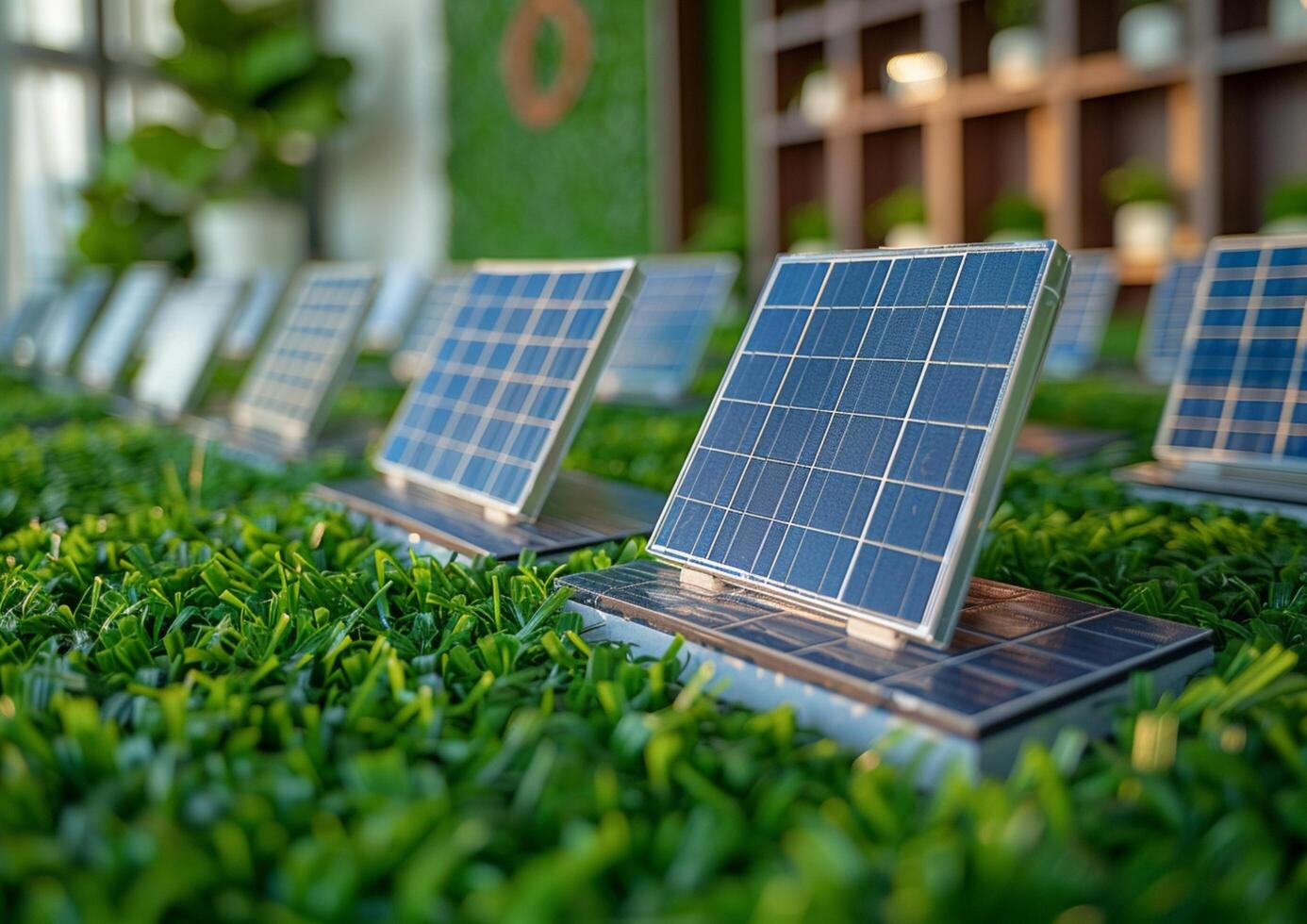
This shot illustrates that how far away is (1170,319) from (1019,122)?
266cm

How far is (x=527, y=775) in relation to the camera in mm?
1085

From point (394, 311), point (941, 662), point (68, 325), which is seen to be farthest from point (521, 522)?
point (394, 311)

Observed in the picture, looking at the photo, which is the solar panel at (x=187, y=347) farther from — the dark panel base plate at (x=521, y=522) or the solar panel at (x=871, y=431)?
the solar panel at (x=871, y=431)

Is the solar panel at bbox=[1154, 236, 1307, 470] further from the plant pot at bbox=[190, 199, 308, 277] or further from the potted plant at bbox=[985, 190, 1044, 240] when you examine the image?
the plant pot at bbox=[190, 199, 308, 277]

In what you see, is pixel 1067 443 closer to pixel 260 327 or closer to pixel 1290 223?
pixel 1290 223

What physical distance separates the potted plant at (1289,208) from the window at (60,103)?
8.16 meters

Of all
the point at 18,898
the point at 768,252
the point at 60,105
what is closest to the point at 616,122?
the point at 768,252

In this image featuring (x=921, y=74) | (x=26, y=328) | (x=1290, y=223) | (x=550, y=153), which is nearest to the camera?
(x=1290, y=223)

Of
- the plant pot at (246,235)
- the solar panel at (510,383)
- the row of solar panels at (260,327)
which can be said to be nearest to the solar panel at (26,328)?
the row of solar panels at (260,327)

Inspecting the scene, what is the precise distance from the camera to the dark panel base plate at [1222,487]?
2.14 m

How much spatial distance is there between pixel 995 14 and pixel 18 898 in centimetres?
624

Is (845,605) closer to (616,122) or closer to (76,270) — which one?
(616,122)

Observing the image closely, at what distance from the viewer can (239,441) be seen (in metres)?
3.25

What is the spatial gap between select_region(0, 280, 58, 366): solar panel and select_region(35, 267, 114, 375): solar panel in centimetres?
17
